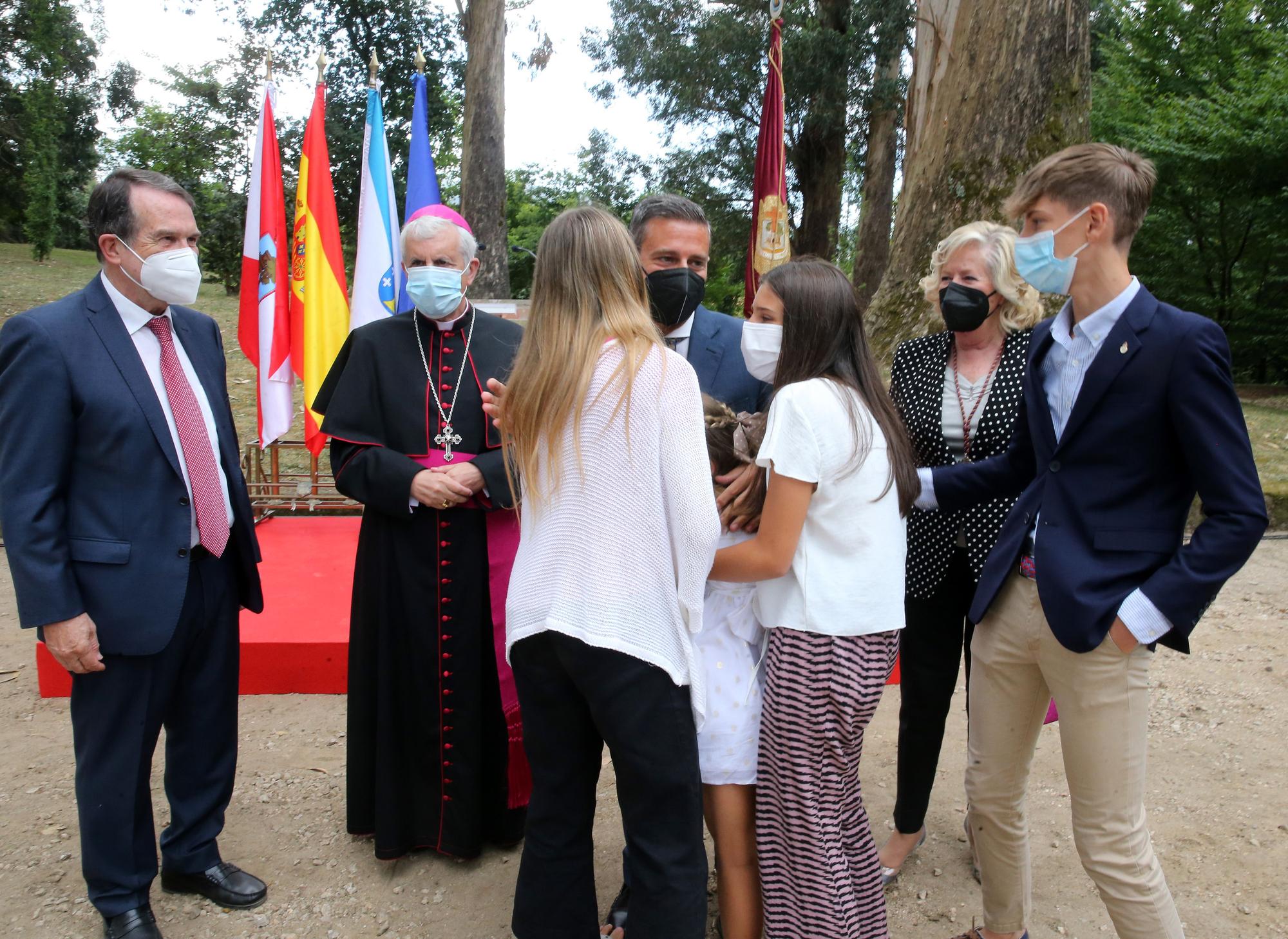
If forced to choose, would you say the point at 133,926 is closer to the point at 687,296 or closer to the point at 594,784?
the point at 594,784

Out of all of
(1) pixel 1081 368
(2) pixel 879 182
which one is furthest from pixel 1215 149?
(1) pixel 1081 368

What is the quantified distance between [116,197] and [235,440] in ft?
2.53

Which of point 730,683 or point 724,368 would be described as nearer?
point 730,683

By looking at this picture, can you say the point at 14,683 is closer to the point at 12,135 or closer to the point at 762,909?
the point at 762,909

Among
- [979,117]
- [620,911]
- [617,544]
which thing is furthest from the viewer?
[979,117]

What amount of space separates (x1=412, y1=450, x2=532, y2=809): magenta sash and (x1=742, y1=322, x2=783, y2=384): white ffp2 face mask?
0.92 metres

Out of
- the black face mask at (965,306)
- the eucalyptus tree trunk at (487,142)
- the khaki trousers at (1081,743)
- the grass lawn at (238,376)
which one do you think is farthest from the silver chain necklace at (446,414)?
the eucalyptus tree trunk at (487,142)

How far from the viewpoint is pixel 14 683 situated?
430 cm

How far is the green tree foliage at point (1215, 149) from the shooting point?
41.0ft

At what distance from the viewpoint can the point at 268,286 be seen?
6.29 metres

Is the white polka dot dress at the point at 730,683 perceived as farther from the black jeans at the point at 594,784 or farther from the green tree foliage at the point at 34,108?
the green tree foliage at the point at 34,108

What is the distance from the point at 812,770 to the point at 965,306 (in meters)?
1.35

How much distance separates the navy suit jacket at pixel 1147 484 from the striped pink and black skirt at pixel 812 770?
0.46 metres

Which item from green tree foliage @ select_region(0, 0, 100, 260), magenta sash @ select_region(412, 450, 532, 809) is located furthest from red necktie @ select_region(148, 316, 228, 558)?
green tree foliage @ select_region(0, 0, 100, 260)
